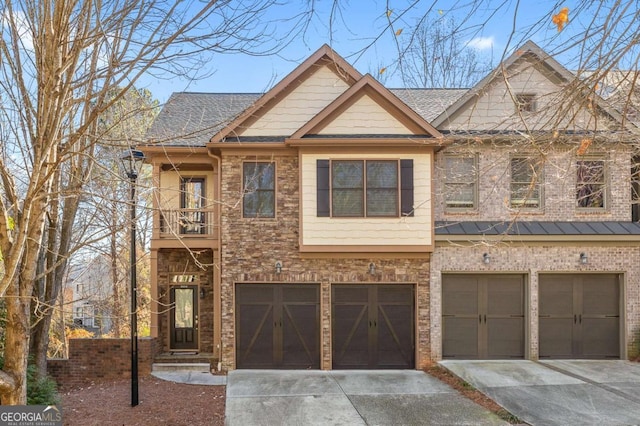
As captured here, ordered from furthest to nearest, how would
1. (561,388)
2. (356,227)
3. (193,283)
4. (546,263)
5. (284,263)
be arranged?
(193,283) < (546,263) < (284,263) < (356,227) < (561,388)

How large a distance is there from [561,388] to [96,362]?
1008 cm

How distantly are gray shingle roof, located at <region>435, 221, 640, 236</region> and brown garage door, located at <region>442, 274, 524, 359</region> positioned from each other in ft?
3.95

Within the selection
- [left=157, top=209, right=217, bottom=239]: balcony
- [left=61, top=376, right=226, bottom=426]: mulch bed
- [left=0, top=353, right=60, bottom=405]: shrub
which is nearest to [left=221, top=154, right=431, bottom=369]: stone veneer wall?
[left=157, top=209, right=217, bottom=239]: balcony

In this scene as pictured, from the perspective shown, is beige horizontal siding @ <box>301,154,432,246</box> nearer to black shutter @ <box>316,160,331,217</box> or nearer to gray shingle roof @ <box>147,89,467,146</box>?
black shutter @ <box>316,160,331,217</box>

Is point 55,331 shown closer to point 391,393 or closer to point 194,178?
Answer: point 194,178

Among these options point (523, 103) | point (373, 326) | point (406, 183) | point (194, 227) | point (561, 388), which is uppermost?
point (523, 103)

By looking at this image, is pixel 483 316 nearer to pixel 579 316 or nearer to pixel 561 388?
pixel 579 316

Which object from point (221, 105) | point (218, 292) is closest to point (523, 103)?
point (218, 292)

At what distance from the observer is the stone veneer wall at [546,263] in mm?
11750

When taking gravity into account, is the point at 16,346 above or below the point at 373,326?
above

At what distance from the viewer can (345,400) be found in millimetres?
8961

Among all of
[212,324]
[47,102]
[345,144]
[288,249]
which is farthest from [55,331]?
[47,102]

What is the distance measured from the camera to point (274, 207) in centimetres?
1166

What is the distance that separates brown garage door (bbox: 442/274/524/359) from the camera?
11.9 m
